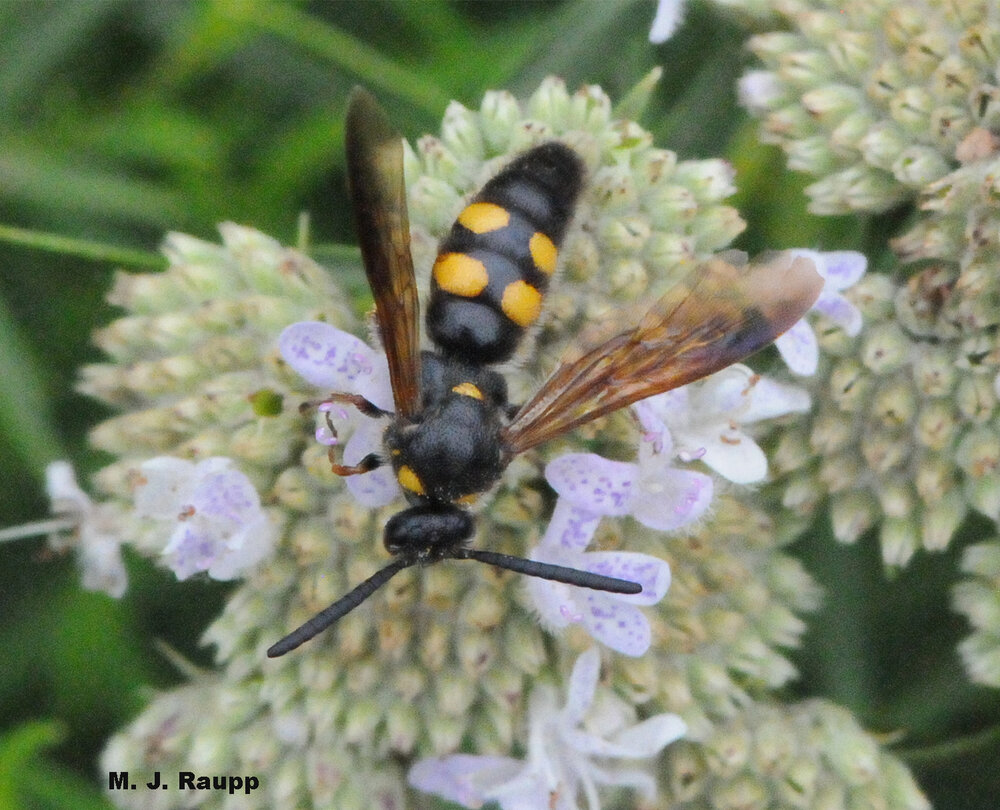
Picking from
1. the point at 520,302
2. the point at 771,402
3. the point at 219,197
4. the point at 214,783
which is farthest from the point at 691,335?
the point at 219,197

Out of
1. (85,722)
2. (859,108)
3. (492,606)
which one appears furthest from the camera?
(85,722)

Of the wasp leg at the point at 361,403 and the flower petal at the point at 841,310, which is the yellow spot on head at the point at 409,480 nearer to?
the wasp leg at the point at 361,403

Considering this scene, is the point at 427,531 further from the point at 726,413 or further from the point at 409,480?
the point at 726,413

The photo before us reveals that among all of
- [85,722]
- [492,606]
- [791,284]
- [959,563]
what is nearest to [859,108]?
[791,284]

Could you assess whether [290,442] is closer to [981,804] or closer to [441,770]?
[441,770]

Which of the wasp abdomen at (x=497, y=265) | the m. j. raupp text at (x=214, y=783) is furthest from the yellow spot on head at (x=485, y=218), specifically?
the m. j. raupp text at (x=214, y=783)

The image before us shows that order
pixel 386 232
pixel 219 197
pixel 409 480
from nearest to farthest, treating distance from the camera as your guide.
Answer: pixel 386 232 → pixel 409 480 → pixel 219 197
